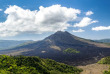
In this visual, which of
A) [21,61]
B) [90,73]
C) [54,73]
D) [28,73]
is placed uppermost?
[21,61]

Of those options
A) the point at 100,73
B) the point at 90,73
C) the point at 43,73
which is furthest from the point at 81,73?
the point at 43,73

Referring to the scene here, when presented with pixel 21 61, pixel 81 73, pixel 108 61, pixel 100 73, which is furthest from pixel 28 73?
pixel 108 61

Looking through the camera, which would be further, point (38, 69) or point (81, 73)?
point (81, 73)

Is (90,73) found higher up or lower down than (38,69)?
lower down

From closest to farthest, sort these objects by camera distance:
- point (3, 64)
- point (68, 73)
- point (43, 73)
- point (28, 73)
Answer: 1. point (28, 73)
2. point (3, 64)
3. point (43, 73)
4. point (68, 73)

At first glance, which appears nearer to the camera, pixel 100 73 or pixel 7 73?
pixel 7 73

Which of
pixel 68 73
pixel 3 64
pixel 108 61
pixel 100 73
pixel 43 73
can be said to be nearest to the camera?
pixel 3 64

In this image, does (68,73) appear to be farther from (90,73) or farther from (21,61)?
(21,61)

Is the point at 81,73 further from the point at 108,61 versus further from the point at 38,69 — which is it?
the point at 108,61

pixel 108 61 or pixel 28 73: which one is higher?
pixel 28 73
